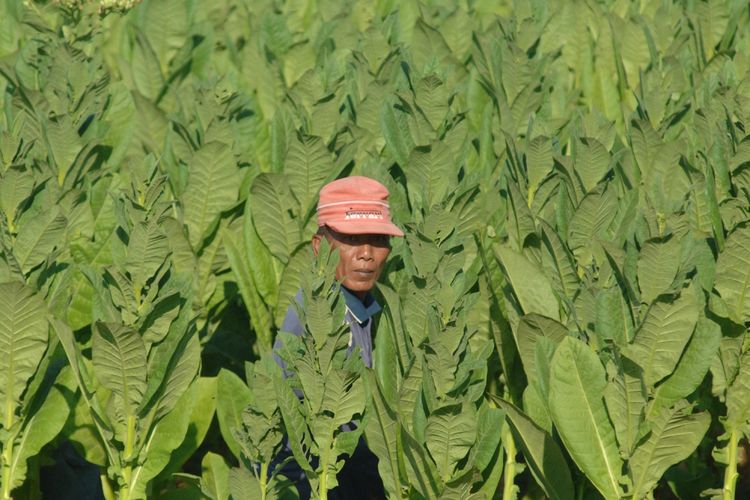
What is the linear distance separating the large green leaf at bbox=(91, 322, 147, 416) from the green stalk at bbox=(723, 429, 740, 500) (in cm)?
146

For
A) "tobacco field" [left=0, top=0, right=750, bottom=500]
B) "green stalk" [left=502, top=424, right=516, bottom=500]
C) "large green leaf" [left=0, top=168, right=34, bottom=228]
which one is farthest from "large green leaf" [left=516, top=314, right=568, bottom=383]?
"large green leaf" [left=0, top=168, right=34, bottom=228]

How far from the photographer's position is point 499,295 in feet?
11.8

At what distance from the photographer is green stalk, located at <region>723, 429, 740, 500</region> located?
314 cm

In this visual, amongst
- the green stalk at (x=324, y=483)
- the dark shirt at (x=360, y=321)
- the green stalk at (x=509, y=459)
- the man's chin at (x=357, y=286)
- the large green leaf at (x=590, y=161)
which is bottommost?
the green stalk at (x=509, y=459)

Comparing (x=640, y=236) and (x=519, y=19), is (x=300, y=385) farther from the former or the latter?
(x=519, y=19)

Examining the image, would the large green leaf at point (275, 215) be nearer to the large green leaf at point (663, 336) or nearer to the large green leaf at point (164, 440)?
the large green leaf at point (164, 440)

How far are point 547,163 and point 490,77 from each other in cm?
123

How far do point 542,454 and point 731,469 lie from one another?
1.79ft

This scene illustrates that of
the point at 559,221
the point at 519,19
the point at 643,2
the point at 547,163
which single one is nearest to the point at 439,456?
the point at 559,221

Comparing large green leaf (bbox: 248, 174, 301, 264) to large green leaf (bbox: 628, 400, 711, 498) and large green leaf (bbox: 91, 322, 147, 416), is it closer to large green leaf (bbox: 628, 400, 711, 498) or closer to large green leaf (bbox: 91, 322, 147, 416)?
large green leaf (bbox: 91, 322, 147, 416)

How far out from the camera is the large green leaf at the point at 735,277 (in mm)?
3143

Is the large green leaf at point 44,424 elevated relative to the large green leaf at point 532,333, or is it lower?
lower

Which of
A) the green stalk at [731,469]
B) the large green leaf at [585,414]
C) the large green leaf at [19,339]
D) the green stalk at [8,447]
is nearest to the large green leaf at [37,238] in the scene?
the large green leaf at [19,339]

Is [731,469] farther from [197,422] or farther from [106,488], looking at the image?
[106,488]
